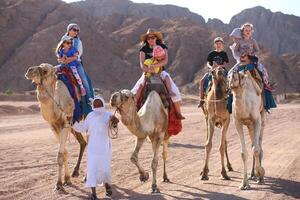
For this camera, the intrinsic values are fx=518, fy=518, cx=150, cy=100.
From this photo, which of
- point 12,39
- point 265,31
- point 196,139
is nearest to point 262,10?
point 265,31

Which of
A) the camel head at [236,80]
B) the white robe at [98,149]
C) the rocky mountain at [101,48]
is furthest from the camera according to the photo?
the rocky mountain at [101,48]

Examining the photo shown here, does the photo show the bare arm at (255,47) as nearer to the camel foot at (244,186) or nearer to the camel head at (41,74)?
the camel foot at (244,186)

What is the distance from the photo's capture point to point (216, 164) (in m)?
13.8

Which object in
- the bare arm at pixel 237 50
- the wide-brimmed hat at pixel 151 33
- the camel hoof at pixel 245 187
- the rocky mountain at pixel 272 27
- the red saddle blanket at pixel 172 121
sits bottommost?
the camel hoof at pixel 245 187

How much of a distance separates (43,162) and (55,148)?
321 cm

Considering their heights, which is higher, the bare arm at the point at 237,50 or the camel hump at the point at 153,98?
the bare arm at the point at 237,50

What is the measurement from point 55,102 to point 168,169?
12.3 feet

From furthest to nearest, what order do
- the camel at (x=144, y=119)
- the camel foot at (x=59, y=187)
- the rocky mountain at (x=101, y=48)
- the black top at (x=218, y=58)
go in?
1. the rocky mountain at (x=101, y=48)
2. the black top at (x=218, y=58)
3. the camel foot at (x=59, y=187)
4. the camel at (x=144, y=119)

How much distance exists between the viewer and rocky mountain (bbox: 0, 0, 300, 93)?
252ft

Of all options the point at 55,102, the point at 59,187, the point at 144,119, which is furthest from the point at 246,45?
the point at 59,187

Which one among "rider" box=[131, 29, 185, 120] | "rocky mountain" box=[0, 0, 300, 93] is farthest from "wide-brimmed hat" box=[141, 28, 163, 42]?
"rocky mountain" box=[0, 0, 300, 93]

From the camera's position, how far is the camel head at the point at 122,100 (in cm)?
903

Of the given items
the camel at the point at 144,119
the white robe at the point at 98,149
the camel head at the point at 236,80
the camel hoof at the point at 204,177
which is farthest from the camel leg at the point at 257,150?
the white robe at the point at 98,149

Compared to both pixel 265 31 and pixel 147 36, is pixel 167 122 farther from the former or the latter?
pixel 265 31
